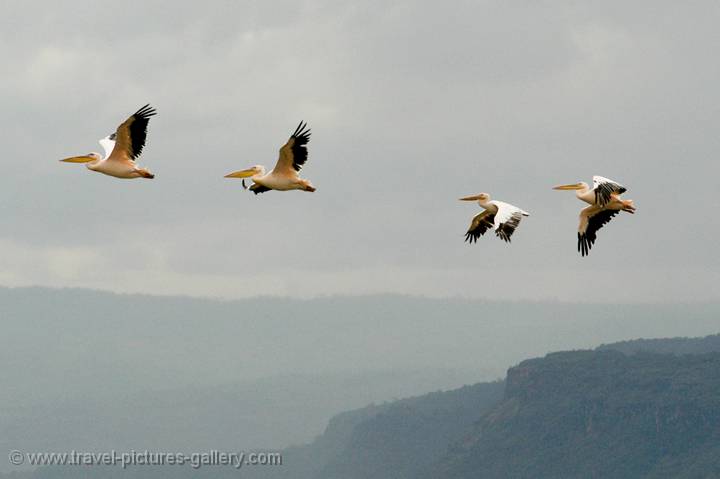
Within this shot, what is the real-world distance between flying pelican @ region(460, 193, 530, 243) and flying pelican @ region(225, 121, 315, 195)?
22.0ft

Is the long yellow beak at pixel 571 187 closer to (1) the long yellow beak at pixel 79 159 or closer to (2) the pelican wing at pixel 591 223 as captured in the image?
(2) the pelican wing at pixel 591 223

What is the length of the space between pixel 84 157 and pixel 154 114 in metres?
5.50

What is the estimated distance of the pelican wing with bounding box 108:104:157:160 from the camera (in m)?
42.3

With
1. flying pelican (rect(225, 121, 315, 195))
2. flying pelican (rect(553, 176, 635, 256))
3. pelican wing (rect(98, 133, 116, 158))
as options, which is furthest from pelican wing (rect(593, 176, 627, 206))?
pelican wing (rect(98, 133, 116, 158))

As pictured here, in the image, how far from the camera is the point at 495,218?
4494 centimetres

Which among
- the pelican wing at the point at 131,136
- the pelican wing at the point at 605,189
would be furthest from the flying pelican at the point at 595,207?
the pelican wing at the point at 131,136

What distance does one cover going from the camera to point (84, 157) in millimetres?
46500

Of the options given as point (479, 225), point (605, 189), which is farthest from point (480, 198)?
point (605, 189)

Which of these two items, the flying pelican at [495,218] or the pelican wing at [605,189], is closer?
the pelican wing at [605,189]

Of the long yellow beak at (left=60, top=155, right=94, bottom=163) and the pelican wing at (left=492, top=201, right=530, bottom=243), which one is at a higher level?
the long yellow beak at (left=60, top=155, right=94, bottom=163)

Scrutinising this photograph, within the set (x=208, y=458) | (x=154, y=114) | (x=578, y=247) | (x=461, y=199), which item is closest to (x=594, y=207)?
(x=578, y=247)

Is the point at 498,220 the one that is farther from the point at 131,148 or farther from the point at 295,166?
the point at 131,148

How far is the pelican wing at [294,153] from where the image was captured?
43250 millimetres

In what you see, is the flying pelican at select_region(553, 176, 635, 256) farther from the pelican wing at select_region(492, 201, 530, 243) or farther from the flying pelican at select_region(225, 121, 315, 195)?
the flying pelican at select_region(225, 121, 315, 195)
